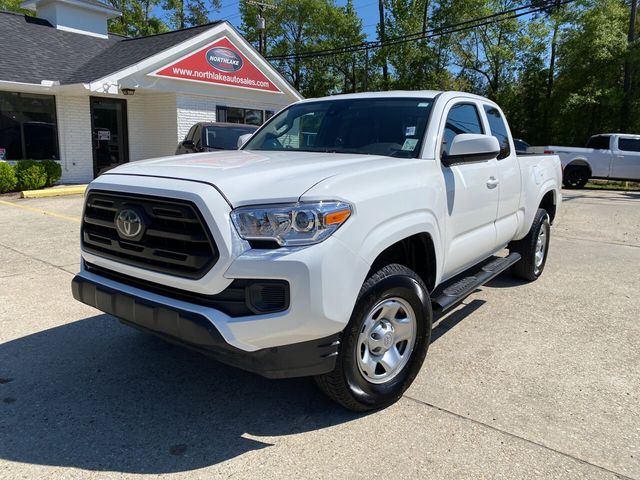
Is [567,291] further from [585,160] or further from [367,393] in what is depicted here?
[585,160]

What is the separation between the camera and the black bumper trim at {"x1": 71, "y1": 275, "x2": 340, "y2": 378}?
2508 mm

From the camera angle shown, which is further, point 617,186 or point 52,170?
point 617,186

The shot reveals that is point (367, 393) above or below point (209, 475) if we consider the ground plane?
above

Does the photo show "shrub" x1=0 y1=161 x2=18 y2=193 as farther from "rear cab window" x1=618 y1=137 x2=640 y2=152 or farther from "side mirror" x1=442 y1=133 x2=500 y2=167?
"rear cab window" x1=618 y1=137 x2=640 y2=152

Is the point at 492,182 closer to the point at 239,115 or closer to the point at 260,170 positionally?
the point at 260,170

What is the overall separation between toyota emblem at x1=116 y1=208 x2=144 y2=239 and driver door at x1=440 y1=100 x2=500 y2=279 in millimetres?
2002

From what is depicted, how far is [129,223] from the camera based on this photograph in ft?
9.30

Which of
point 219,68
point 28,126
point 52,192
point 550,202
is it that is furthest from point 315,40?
point 550,202

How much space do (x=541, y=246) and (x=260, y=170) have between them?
14.4 feet

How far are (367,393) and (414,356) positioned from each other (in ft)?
1.46

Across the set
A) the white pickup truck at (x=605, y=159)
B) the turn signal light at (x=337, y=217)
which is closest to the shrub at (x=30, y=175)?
the turn signal light at (x=337, y=217)

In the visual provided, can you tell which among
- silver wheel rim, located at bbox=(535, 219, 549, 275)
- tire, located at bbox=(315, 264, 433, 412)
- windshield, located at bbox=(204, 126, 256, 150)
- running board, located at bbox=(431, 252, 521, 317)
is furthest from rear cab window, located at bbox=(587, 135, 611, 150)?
tire, located at bbox=(315, 264, 433, 412)

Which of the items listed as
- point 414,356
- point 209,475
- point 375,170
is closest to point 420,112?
point 375,170

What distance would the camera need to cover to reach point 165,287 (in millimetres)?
2795
